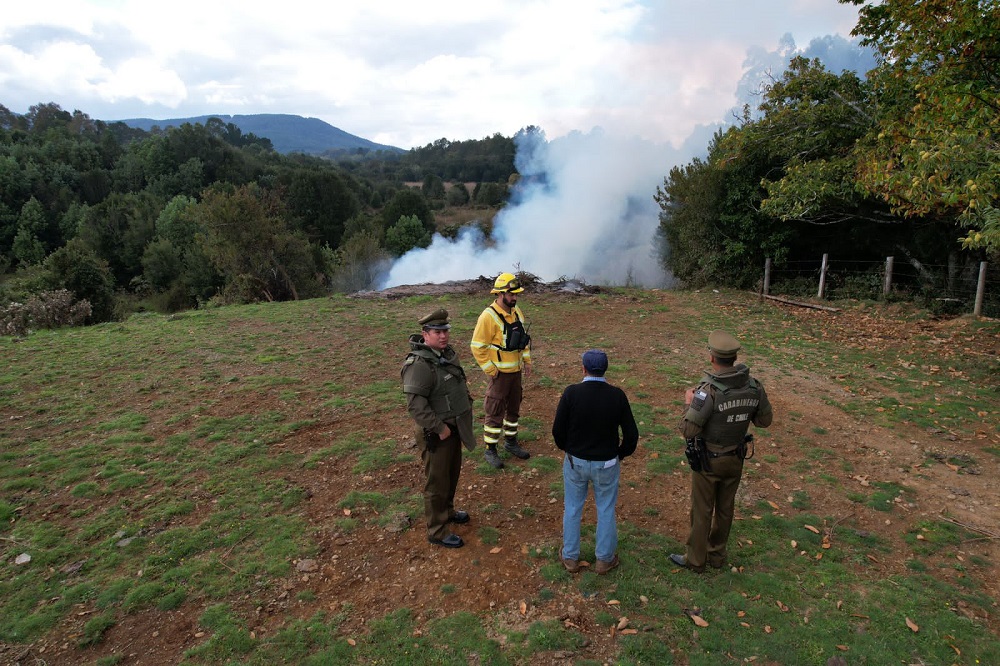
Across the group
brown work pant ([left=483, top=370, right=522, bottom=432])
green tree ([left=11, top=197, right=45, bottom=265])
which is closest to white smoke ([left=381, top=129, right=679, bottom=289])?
brown work pant ([left=483, top=370, right=522, bottom=432])

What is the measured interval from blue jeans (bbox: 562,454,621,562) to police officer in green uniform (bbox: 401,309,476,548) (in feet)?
3.12

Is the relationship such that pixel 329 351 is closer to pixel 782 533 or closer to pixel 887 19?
pixel 782 533

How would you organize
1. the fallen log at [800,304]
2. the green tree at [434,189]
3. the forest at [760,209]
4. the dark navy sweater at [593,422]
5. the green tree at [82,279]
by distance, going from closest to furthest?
1. the dark navy sweater at [593,422]
2. the forest at [760,209]
3. the fallen log at [800,304]
4. the green tree at [82,279]
5. the green tree at [434,189]

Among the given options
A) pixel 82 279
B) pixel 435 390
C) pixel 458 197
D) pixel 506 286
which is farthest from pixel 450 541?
pixel 458 197

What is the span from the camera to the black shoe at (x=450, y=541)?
15.3 feet

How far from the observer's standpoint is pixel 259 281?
86.8ft

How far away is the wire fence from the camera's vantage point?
13047mm

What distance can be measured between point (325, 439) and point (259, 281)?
22122mm

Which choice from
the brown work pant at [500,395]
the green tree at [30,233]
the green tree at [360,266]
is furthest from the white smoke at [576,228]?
the green tree at [30,233]

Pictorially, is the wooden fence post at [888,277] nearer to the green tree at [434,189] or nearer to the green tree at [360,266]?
the green tree at [360,266]

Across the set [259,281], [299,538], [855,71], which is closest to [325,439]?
[299,538]

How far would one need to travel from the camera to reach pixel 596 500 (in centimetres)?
422

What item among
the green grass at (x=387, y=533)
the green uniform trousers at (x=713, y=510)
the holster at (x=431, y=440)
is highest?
the holster at (x=431, y=440)

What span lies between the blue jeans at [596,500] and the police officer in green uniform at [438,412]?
950mm
